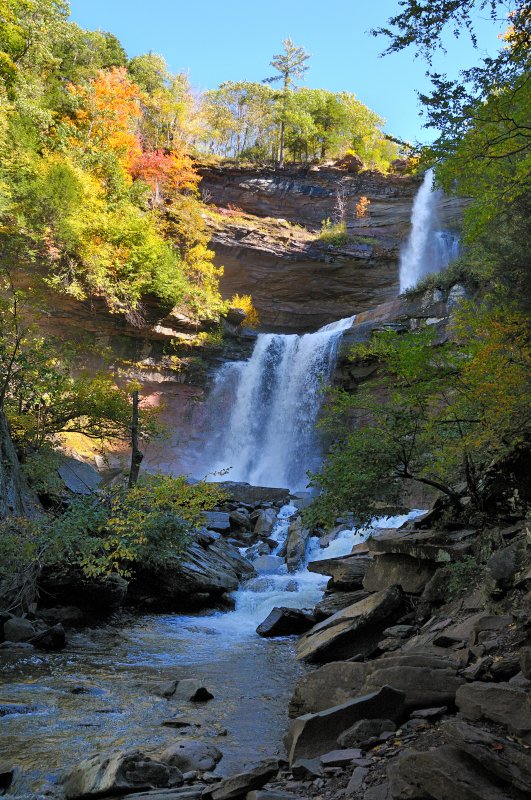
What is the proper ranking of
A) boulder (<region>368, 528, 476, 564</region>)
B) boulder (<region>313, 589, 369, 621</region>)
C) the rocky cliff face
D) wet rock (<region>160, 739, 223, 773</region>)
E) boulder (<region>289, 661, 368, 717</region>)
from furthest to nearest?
the rocky cliff face, boulder (<region>313, 589, 369, 621</region>), boulder (<region>368, 528, 476, 564</region>), boulder (<region>289, 661, 368, 717</region>), wet rock (<region>160, 739, 223, 773</region>)

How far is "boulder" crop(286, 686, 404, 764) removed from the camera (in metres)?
4.67

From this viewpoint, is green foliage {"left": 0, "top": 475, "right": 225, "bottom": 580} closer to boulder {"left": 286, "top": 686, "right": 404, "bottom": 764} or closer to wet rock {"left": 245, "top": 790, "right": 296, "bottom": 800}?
boulder {"left": 286, "top": 686, "right": 404, "bottom": 764}

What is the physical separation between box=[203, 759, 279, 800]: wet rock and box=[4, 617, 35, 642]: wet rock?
6512 mm

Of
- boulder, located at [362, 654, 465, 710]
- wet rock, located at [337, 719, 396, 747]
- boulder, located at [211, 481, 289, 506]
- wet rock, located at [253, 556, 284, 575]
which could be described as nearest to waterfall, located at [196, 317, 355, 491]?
boulder, located at [211, 481, 289, 506]

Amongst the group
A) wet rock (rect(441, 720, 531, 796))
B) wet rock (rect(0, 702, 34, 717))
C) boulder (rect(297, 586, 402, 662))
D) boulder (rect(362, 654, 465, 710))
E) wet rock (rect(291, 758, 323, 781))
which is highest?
wet rock (rect(441, 720, 531, 796))

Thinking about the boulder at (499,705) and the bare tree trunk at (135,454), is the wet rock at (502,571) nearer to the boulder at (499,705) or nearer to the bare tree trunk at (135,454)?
the boulder at (499,705)

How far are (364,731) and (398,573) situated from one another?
17.2ft

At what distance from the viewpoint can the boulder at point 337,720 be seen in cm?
467

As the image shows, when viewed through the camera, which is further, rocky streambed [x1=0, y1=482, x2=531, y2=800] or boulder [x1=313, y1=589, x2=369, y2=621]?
boulder [x1=313, y1=589, x2=369, y2=621]

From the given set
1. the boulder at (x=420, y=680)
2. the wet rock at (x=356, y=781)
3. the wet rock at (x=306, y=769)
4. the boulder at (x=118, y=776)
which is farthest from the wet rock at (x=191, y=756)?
the wet rock at (x=356, y=781)

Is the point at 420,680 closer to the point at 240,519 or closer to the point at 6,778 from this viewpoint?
the point at 6,778

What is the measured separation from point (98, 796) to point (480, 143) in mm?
7103

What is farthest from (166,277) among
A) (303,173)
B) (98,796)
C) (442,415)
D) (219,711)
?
(98,796)

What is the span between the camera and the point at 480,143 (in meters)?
6.22
